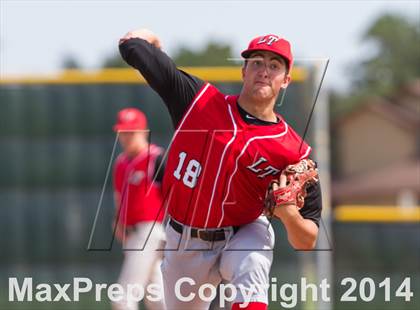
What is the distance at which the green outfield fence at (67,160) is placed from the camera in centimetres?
1209

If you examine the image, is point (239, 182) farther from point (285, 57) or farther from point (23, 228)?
point (23, 228)

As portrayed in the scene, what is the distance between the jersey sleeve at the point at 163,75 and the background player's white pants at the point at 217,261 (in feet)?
2.36

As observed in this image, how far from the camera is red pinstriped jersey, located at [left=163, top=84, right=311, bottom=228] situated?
6012 mm

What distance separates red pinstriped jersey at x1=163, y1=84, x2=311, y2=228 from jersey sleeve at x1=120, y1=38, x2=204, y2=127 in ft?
0.20

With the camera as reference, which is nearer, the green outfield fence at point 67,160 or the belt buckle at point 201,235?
the belt buckle at point 201,235

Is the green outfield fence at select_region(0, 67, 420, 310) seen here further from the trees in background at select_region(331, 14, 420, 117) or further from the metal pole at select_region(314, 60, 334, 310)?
the trees in background at select_region(331, 14, 420, 117)

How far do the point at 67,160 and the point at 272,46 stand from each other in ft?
23.1

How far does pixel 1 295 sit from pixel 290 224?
6.68m

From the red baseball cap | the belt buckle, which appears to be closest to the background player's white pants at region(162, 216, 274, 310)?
the belt buckle

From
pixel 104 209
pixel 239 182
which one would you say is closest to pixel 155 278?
pixel 104 209

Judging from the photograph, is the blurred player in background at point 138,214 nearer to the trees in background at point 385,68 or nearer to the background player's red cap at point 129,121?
the background player's red cap at point 129,121

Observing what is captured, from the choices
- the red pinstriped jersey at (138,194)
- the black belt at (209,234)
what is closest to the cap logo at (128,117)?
the red pinstriped jersey at (138,194)

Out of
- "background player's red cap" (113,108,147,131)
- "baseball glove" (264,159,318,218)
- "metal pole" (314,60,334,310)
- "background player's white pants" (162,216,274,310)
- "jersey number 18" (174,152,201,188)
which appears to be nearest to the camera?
"baseball glove" (264,159,318,218)

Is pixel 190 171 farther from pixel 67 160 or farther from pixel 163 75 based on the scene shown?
pixel 67 160
